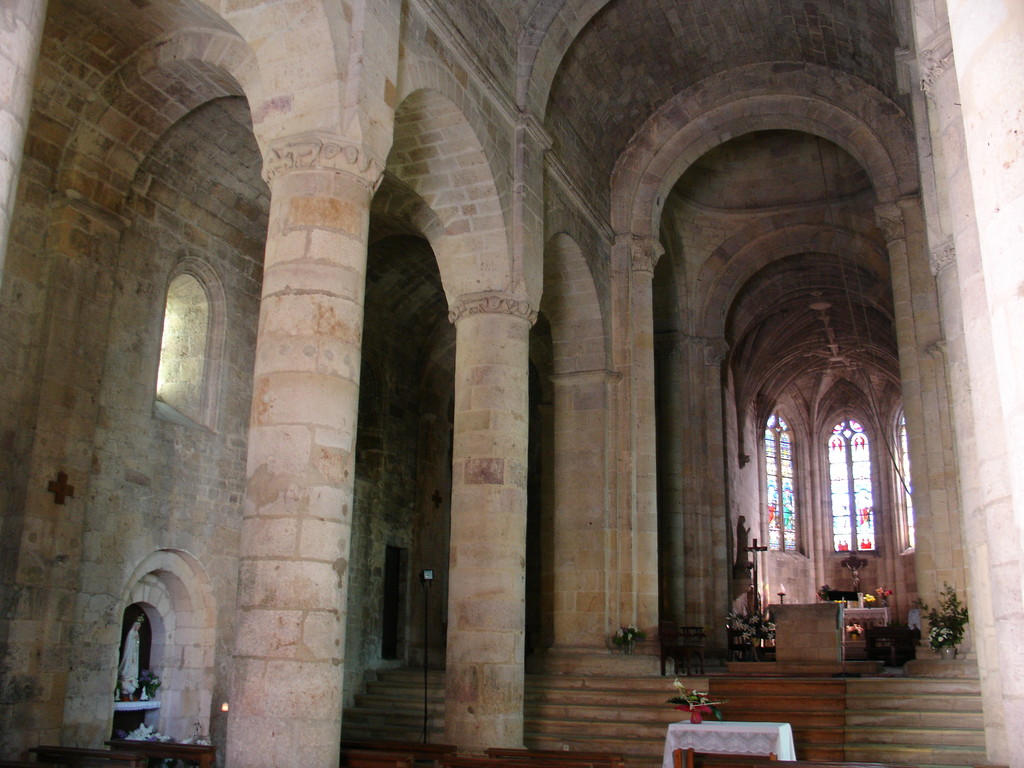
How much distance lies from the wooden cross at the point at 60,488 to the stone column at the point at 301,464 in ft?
13.6

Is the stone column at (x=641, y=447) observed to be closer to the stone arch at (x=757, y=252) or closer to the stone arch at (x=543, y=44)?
the stone arch at (x=543, y=44)

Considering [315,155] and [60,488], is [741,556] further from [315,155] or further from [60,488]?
→ [315,155]

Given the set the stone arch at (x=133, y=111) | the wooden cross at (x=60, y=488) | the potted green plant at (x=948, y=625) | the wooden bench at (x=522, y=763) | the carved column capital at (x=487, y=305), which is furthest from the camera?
the potted green plant at (x=948, y=625)

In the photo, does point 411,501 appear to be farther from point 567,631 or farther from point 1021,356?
point 1021,356

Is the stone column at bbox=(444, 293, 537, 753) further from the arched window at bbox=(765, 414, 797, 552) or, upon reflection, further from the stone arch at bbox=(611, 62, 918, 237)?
the arched window at bbox=(765, 414, 797, 552)

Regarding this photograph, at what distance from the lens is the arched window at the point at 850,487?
Answer: 132 ft

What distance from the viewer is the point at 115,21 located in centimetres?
1084

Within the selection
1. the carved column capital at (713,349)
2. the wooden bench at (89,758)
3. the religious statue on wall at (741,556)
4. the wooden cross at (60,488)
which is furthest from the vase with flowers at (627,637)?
the religious statue on wall at (741,556)

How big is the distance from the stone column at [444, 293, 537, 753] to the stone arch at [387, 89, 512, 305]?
12.1 inches

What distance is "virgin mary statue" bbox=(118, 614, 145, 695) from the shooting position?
40.8ft

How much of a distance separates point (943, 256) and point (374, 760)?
7.81 metres

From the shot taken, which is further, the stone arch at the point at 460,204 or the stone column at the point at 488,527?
the stone arch at the point at 460,204

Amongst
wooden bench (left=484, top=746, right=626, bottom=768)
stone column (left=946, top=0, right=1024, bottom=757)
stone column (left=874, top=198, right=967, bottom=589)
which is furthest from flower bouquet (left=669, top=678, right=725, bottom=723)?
stone column (left=946, top=0, right=1024, bottom=757)

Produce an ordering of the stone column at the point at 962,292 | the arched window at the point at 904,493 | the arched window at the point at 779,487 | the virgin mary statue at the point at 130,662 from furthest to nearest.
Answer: the arched window at the point at 779,487
the arched window at the point at 904,493
the virgin mary statue at the point at 130,662
the stone column at the point at 962,292
